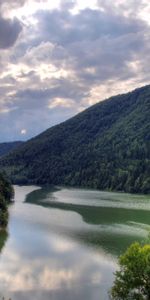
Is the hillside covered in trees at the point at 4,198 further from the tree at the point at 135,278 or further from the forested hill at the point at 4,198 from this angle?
the tree at the point at 135,278

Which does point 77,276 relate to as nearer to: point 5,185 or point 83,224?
point 83,224

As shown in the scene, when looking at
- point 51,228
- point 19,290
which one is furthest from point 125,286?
point 51,228

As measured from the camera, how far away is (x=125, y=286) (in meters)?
48.8

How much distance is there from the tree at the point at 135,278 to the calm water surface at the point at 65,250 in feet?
30.4

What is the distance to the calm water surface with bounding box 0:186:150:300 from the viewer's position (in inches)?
2469

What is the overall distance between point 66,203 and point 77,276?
109 metres

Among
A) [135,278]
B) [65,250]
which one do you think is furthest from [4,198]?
[135,278]

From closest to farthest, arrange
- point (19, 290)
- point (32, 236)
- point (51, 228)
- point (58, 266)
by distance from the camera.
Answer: point (19, 290)
point (58, 266)
point (32, 236)
point (51, 228)

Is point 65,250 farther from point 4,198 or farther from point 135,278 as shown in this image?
point 4,198

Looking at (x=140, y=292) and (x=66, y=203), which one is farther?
(x=66, y=203)

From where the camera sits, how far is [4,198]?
14400 centimetres

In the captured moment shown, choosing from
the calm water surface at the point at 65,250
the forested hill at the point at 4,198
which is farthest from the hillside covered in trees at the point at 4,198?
the calm water surface at the point at 65,250

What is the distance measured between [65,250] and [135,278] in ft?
129

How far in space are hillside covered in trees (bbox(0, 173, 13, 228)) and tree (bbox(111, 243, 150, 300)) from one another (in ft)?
207
